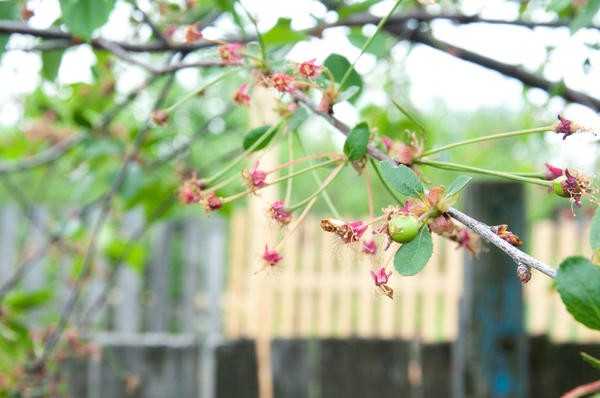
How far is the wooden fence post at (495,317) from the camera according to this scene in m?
2.26

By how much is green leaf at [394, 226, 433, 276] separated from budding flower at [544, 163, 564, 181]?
0.30ft

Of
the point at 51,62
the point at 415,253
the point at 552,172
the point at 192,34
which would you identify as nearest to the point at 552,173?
the point at 552,172

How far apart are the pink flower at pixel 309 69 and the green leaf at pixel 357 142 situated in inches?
3.2

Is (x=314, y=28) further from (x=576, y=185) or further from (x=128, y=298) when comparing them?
(x=128, y=298)

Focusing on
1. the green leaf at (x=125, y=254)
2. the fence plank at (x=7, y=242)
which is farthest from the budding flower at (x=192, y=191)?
the fence plank at (x=7, y=242)

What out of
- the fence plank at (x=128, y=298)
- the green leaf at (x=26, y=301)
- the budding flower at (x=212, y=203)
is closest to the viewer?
the budding flower at (x=212, y=203)

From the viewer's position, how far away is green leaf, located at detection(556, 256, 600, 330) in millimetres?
432

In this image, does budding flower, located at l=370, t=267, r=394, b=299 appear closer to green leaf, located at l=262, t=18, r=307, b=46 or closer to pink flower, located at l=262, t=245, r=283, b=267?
pink flower, located at l=262, t=245, r=283, b=267

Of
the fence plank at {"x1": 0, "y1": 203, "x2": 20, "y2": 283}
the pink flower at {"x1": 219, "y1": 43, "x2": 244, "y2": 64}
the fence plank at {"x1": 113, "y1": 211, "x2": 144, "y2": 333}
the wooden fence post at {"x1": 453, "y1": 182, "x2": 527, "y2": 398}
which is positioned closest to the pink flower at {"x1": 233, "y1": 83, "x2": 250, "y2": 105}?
the pink flower at {"x1": 219, "y1": 43, "x2": 244, "y2": 64}

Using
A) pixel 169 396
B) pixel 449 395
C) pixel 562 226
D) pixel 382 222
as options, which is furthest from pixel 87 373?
pixel 382 222

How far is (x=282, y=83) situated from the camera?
2.06 feet

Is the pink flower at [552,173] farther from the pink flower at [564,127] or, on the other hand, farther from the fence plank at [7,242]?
the fence plank at [7,242]

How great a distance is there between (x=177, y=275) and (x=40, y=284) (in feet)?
2.44

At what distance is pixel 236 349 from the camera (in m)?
4.54
